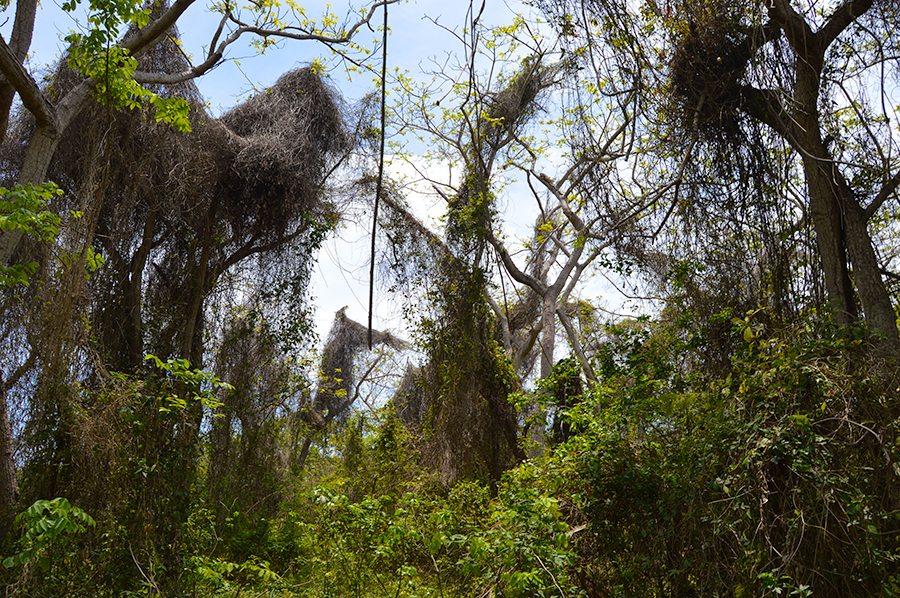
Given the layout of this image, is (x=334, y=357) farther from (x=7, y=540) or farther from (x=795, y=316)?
(x=795, y=316)

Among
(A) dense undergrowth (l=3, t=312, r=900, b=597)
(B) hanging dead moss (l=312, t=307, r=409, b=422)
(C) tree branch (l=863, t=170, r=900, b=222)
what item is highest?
(B) hanging dead moss (l=312, t=307, r=409, b=422)

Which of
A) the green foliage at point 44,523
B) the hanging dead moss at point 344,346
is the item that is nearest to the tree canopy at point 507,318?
the green foliage at point 44,523

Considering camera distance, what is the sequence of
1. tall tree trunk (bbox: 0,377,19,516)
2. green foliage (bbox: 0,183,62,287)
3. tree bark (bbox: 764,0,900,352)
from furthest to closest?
1. tall tree trunk (bbox: 0,377,19,516)
2. tree bark (bbox: 764,0,900,352)
3. green foliage (bbox: 0,183,62,287)

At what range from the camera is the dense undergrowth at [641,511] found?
3188 mm

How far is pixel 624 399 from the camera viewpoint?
4.76m

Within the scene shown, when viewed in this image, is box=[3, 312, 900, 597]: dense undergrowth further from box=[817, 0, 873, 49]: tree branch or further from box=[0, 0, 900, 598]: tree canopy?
box=[817, 0, 873, 49]: tree branch

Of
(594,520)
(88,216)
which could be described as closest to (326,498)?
(594,520)

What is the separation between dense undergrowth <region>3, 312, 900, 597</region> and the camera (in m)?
3.19

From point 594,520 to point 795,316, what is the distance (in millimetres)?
2139

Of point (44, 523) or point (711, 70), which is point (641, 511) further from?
point (44, 523)

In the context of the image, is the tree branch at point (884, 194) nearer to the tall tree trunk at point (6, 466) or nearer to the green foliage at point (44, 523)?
the green foliage at point (44, 523)

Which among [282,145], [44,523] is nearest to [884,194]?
[44,523]

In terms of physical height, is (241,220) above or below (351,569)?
above

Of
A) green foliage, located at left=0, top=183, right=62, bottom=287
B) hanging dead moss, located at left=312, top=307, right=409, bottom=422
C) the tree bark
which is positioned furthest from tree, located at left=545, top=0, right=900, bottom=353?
hanging dead moss, located at left=312, top=307, right=409, bottom=422
